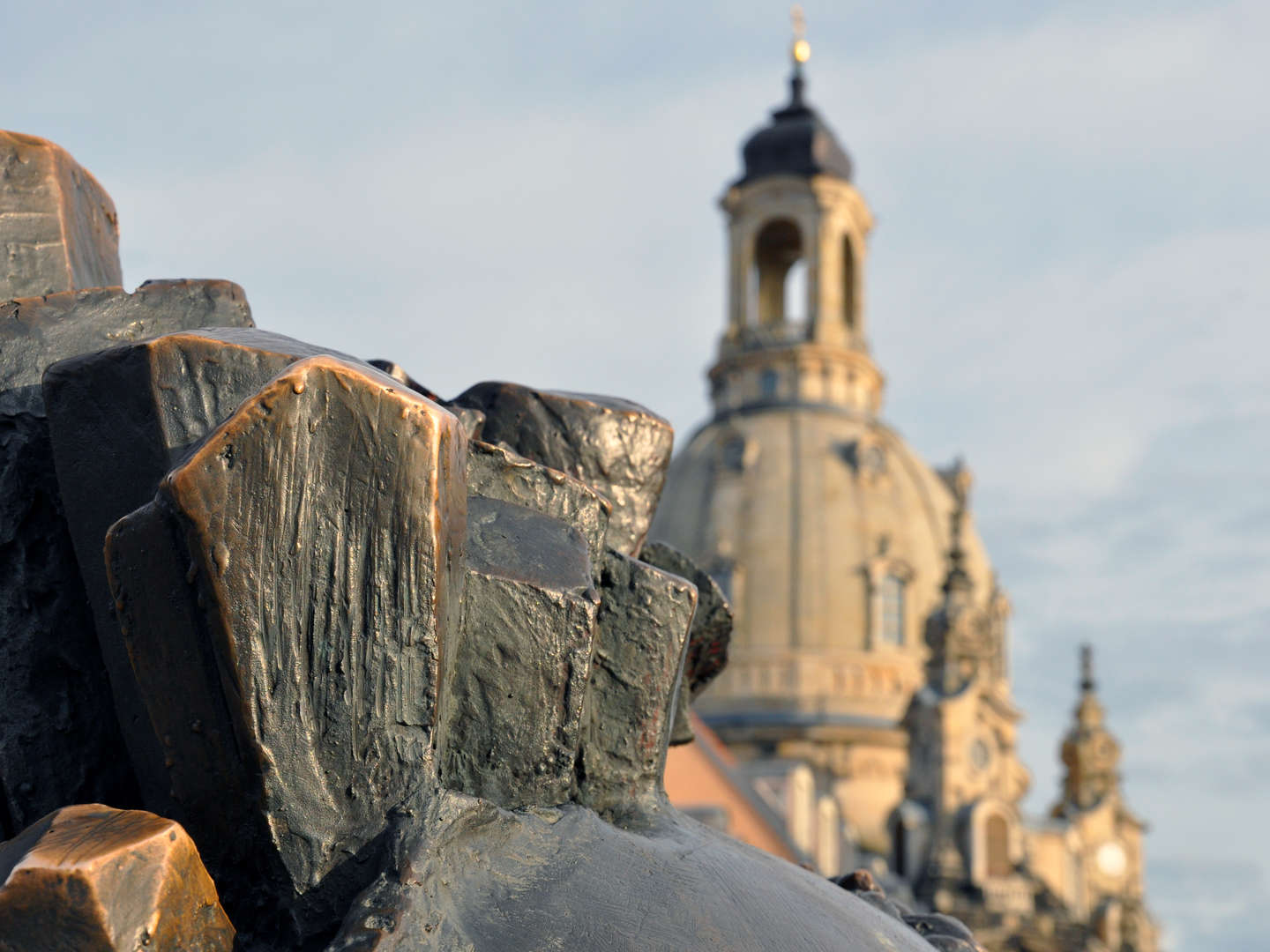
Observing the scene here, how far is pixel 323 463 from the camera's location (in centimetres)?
323

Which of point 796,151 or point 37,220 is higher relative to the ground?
point 796,151

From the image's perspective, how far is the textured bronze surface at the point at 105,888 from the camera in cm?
298

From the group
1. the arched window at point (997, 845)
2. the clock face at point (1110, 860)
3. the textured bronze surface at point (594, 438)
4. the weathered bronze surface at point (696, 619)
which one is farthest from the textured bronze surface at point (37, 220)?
the clock face at point (1110, 860)

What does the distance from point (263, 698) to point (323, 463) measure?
42 centimetres

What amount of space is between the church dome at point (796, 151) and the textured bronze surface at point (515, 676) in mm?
62676

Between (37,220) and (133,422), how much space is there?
3.24ft

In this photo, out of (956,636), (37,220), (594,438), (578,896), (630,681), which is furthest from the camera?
(956,636)

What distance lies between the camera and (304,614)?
3.25m

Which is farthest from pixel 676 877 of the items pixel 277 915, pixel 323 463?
pixel 323 463

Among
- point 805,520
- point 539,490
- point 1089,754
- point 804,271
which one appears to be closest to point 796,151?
point 804,271

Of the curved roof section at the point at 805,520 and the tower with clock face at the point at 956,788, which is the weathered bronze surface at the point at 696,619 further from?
the curved roof section at the point at 805,520

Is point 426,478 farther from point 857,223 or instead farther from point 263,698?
point 857,223

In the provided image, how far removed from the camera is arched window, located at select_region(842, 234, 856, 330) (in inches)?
2613

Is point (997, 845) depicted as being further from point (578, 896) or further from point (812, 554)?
point (578, 896)
